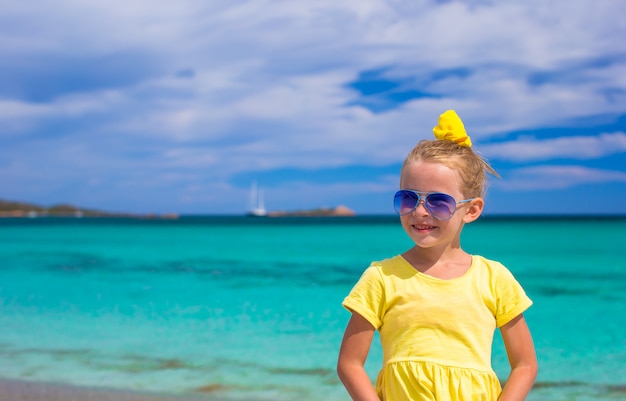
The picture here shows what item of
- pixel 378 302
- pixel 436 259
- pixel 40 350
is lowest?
pixel 40 350

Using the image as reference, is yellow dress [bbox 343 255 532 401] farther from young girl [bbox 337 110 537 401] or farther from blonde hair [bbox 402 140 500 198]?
blonde hair [bbox 402 140 500 198]

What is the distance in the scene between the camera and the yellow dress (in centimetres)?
199

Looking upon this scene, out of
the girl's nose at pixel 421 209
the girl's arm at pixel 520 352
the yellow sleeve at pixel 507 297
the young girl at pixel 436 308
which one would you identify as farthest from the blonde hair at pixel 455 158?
the girl's arm at pixel 520 352

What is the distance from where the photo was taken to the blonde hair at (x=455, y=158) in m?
2.04

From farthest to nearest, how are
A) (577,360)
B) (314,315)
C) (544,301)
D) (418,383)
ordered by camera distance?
(544,301)
(314,315)
(577,360)
(418,383)

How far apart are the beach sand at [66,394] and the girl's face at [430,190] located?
450cm

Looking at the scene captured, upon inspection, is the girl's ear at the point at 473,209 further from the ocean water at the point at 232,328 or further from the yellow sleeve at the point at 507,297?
the ocean water at the point at 232,328

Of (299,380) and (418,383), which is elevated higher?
(418,383)

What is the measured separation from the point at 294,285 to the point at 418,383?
539 inches

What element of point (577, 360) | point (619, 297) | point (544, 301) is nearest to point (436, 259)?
Answer: point (577, 360)

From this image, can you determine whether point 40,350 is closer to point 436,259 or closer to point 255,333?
point 255,333

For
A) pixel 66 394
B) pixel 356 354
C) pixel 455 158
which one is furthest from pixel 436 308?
pixel 66 394

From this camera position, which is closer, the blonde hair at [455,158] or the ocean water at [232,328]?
the blonde hair at [455,158]

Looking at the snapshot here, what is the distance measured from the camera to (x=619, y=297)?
44.5ft
